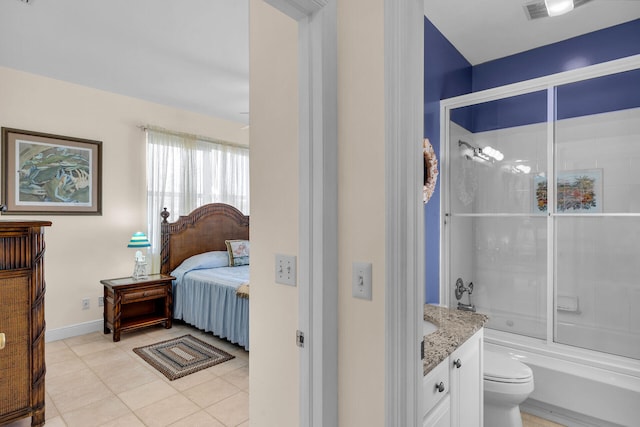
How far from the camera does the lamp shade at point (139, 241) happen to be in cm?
377

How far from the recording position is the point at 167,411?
2297 millimetres

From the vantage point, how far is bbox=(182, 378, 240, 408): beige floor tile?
8.03 ft

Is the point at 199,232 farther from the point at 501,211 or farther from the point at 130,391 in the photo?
the point at 501,211

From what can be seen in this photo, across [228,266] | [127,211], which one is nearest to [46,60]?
[127,211]

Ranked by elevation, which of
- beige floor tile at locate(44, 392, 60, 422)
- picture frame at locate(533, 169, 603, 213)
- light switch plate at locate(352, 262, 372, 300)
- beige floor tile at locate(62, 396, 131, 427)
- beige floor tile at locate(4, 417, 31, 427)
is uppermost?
picture frame at locate(533, 169, 603, 213)

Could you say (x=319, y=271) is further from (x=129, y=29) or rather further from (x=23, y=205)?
(x=23, y=205)

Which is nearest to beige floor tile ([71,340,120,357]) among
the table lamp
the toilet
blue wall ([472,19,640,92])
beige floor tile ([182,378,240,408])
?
the table lamp

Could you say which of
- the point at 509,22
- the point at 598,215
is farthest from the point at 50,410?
the point at 509,22

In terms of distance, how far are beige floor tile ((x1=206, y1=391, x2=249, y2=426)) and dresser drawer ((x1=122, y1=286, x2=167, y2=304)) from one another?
177 cm

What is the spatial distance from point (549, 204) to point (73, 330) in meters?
4.78

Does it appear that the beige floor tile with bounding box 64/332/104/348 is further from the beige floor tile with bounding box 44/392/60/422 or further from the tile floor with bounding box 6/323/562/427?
the beige floor tile with bounding box 44/392/60/422

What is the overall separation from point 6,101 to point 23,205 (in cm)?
101

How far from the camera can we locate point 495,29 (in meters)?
2.66

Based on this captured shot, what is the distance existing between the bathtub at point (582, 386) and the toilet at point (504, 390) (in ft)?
1.74
